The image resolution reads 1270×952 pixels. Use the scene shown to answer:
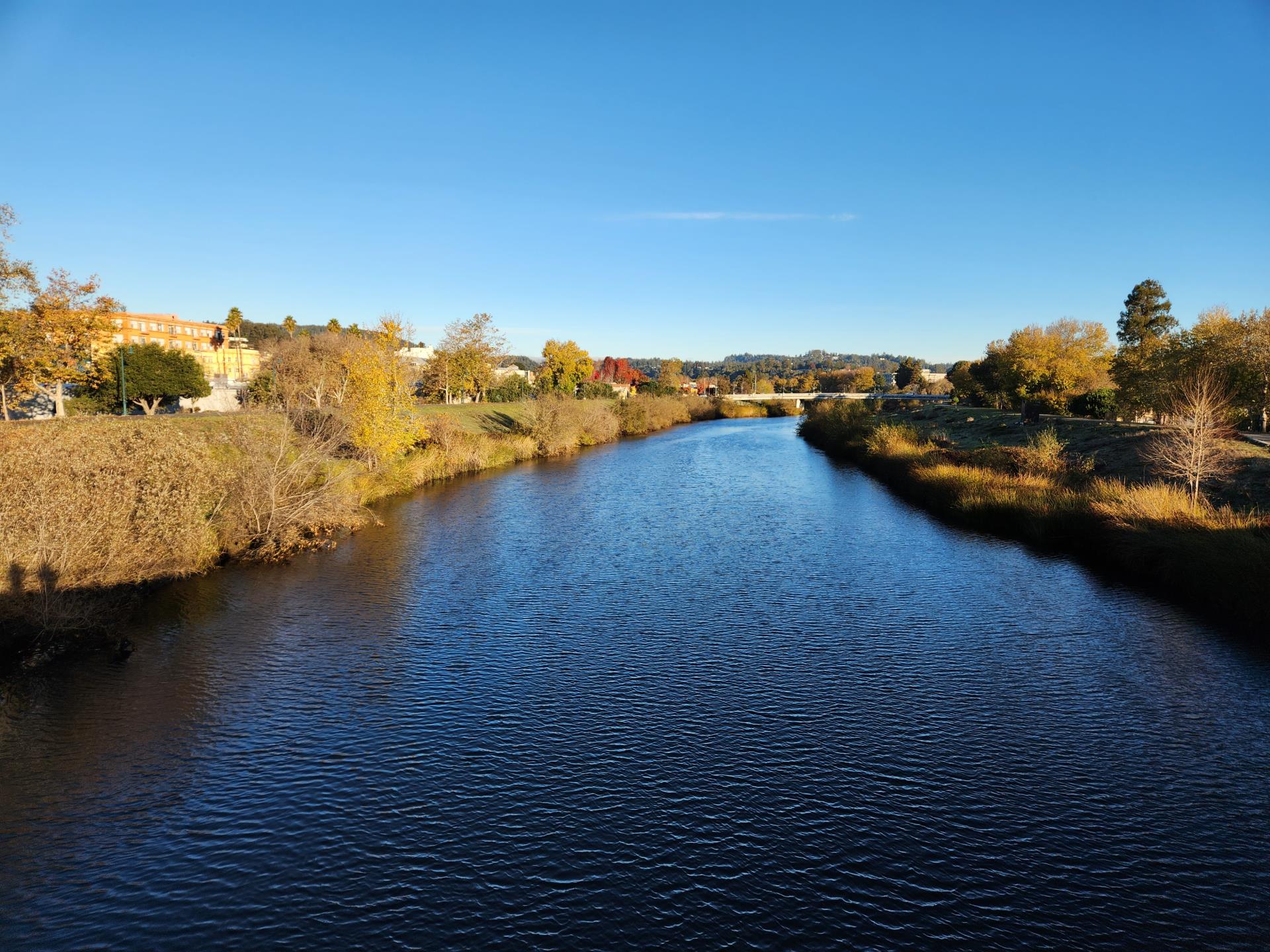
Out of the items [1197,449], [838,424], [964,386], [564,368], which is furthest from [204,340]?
[1197,449]

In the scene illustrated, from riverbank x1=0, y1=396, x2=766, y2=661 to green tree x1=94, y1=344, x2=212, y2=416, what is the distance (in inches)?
1028

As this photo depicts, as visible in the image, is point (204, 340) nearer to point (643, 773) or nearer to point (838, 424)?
point (838, 424)

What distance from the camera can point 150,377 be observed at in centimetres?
6166

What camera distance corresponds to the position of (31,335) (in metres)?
40.8

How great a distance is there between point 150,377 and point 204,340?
100739 millimetres

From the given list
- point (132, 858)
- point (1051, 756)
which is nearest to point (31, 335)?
point (132, 858)

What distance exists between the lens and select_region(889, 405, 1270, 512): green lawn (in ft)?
93.3

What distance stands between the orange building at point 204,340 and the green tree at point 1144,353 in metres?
115

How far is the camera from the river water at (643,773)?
32.3 ft

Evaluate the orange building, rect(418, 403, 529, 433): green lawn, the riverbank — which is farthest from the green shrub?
the orange building

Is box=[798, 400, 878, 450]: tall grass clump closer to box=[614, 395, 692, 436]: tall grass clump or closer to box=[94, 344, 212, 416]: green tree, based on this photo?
box=[614, 395, 692, 436]: tall grass clump

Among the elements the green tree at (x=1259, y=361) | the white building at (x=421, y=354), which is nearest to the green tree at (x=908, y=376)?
the white building at (x=421, y=354)

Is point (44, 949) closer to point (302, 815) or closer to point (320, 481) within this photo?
point (302, 815)

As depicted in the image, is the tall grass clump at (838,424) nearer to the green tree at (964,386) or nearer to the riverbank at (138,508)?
the green tree at (964,386)
